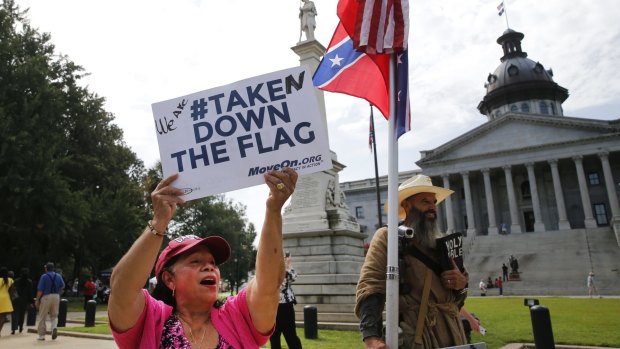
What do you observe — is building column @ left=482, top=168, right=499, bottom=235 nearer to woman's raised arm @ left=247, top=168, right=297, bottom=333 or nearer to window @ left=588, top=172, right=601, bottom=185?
window @ left=588, top=172, right=601, bottom=185

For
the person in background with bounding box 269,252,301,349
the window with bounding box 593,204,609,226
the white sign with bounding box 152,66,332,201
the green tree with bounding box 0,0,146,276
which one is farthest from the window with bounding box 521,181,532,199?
the white sign with bounding box 152,66,332,201

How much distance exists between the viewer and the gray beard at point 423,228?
3826 mm

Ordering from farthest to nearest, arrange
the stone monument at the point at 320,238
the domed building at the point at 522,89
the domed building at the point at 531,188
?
1. the domed building at the point at 522,89
2. the domed building at the point at 531,188
3. the stone monument at the point at 320,238

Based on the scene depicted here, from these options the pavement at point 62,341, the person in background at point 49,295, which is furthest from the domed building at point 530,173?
the person in background at point 49,295

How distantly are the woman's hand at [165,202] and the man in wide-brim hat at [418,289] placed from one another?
1.78 metres

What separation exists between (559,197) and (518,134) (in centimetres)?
941

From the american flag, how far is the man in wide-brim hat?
149 centimetres

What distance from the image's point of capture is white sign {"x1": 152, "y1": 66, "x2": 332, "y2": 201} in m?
2.82

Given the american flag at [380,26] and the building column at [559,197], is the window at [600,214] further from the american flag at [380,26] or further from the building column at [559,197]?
the american flag at [380,26]

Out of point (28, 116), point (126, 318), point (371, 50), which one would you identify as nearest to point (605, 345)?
point (371, 50)

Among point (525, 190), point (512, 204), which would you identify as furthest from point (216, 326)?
point (525, 190)

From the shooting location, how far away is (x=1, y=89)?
83.0ft

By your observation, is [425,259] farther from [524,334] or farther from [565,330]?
[565,330]

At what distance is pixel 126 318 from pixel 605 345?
10044mm
